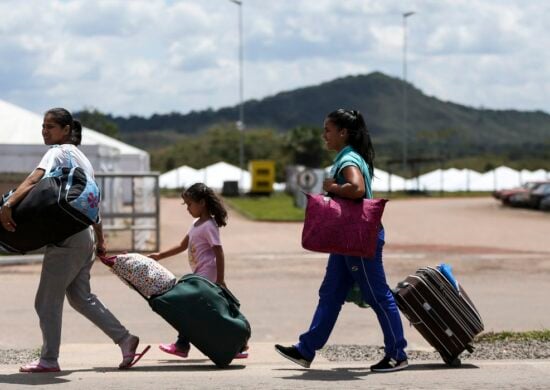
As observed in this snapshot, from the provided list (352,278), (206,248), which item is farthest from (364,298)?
(206,248)

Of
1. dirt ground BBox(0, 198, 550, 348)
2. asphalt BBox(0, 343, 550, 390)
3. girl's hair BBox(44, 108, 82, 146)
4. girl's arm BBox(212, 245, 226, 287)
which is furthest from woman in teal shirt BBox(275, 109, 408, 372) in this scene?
dirt ground BBox(0, 198, 550, 348)

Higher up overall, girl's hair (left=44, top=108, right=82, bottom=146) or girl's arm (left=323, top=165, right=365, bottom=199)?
girl's hair (left=44, top=108, right=82, bottom=146)

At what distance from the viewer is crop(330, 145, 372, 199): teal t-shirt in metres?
8.26

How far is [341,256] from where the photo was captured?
330 inches

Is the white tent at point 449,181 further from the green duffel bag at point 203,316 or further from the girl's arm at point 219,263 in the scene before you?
the green duffel bag at point 203,316

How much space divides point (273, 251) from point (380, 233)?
15859 mm

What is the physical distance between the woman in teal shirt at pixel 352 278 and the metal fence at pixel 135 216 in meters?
14.1

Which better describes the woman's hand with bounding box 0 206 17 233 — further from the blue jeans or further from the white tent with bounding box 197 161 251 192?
the white tent with bounding box 197 161 251 192

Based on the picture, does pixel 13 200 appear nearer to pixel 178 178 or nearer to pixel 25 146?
pixel 25 146

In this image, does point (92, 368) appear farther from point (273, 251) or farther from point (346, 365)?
point (273, 251)

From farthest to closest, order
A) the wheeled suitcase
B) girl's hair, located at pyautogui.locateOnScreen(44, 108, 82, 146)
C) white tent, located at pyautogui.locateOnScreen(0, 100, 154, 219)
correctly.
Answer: white tent, located at pyautogui.locateOnScreen(0, 100, 154, 219) → the wheeled suitcase → girl's hair, located at pyautogui.locateOnScreen(44, 108, 82, 146)

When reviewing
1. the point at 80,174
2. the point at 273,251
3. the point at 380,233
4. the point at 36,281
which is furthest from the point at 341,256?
the point at 273,251

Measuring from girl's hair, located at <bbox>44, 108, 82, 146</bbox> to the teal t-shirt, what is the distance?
173 cm

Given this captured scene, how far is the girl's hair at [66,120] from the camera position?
825 cm
